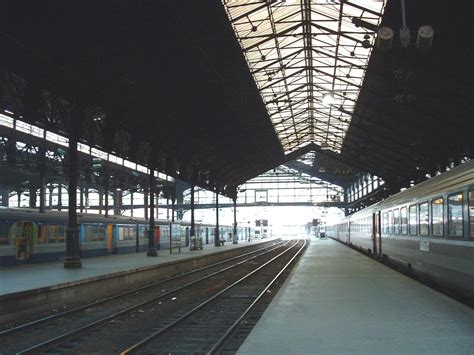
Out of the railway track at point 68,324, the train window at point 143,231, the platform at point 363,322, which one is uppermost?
the train window at point 143,231

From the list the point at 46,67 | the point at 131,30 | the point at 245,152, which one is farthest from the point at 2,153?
the point at 245,152

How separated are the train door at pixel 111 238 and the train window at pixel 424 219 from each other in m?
23.0

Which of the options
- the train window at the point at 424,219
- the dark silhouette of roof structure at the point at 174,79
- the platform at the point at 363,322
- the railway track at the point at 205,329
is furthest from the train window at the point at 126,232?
the train window at the point at 424,219

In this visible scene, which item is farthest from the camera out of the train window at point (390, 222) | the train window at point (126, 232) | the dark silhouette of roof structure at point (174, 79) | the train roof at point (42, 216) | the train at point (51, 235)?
→ the train window at point (126, 232)

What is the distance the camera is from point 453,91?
69.4 ft

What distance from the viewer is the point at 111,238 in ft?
110

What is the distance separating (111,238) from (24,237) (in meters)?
10.6

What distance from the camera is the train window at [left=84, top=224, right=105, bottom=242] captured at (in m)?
29.9

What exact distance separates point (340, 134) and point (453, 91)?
25.3 meters

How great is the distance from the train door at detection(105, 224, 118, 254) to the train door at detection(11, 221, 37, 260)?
921 centimetres

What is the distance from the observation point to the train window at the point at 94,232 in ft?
97.9

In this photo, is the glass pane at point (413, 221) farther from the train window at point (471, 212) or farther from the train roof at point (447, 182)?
the train window at point (471, 212)

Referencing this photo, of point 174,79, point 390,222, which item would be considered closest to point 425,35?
point 390,222

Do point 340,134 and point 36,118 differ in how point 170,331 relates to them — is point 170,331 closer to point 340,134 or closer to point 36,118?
point 36,118
